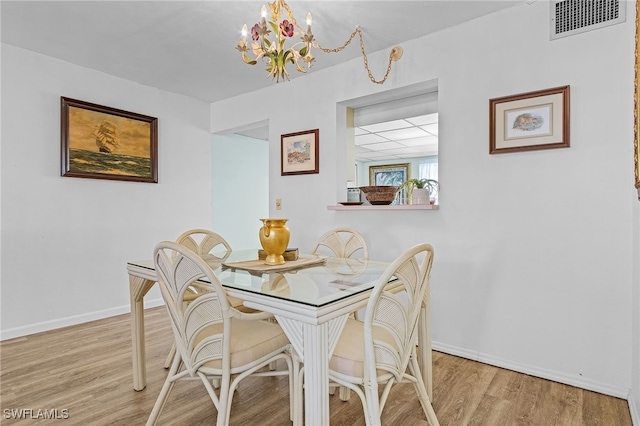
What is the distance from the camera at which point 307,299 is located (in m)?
1.30

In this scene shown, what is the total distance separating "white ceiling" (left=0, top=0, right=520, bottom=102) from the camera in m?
2.30

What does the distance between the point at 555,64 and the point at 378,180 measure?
6.53 m

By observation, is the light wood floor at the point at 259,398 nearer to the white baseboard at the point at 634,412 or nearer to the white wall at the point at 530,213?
the white baseboard at the point at 634,412

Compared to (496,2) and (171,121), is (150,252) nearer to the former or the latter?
(171,121)

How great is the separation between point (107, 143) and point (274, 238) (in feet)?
8.03

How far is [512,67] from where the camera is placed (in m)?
2.31

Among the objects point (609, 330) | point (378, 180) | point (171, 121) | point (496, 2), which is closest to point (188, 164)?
point (171, 121)

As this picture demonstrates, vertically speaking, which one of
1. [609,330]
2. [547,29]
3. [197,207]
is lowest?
[609,330]

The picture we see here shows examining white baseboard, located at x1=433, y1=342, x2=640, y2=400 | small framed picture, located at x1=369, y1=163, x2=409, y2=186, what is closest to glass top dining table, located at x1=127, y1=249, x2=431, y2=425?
white baseboard, located at x1=433, y1=342, x2=640, y2=400

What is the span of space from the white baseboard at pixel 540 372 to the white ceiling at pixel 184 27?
221 cm

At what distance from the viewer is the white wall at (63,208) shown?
2926 millimetres

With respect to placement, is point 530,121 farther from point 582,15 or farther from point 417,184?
point 417,184

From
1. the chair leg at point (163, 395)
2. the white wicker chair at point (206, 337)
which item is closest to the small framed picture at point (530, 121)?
the white wicker chair at point (206, 337)

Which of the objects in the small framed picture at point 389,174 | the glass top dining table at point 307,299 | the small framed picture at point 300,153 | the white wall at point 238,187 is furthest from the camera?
the small framed picture at point 389,174
